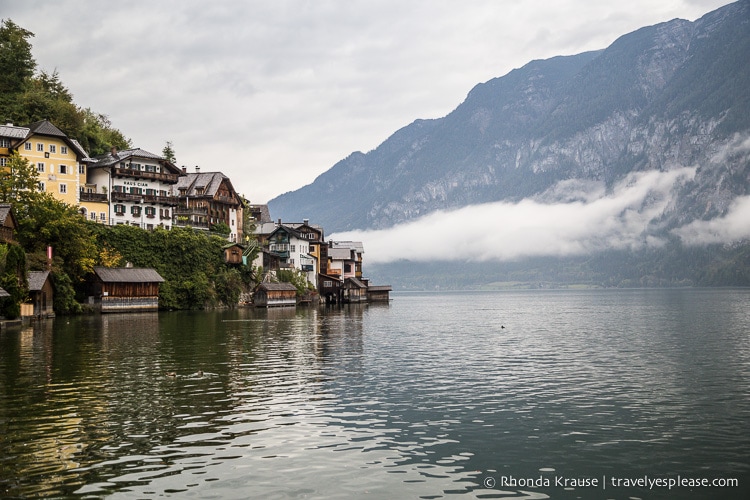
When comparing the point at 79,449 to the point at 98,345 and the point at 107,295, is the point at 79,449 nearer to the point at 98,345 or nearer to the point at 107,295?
the point at 98,345

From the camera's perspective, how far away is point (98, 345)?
56.4 meters

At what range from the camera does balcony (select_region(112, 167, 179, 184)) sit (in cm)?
12269

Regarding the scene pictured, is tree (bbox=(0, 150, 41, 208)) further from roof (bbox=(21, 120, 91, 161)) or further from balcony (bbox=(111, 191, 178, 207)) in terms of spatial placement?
balcony (bbox=(111, 191, 178, 207))

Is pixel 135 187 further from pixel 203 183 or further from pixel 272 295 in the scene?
pixel 272 295

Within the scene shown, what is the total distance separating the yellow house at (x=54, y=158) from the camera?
359 feet

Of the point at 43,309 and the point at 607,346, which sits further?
the point at 43,309

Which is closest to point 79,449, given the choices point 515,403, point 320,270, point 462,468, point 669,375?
point 462,468

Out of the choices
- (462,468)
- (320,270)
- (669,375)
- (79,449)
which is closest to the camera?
(462,468)

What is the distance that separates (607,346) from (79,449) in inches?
1846

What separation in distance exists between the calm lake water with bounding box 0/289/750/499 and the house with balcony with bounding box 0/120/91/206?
63.4 meters

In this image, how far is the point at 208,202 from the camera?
145m

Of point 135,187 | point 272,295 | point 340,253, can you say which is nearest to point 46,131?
point 135,187

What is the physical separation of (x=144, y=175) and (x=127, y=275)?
26.6 metres

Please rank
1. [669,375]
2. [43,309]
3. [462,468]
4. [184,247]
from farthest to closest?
[184,247]
[43,309]
[669,375]
[462,468]
